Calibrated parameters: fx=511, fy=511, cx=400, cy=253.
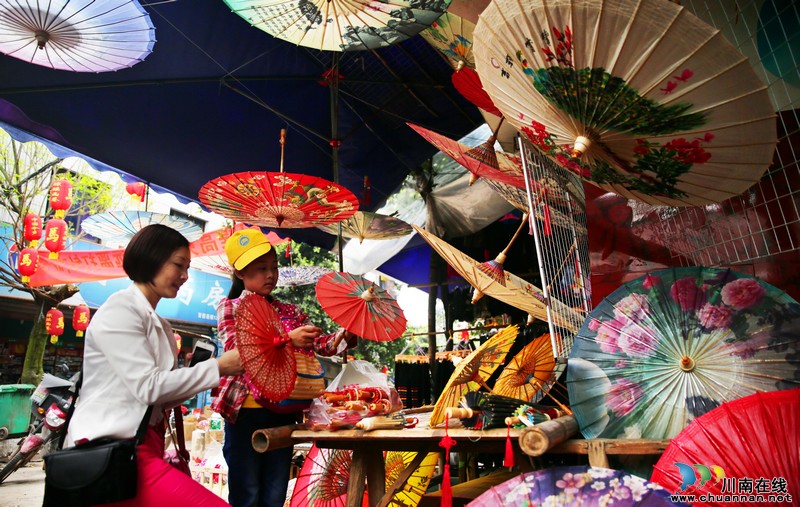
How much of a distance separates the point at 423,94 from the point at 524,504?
5.30 meters

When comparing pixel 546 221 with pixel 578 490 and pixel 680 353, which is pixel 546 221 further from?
pixel 578 490

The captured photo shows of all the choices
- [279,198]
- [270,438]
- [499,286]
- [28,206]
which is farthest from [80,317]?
[270,438]

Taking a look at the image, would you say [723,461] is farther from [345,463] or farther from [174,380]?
[345,463]

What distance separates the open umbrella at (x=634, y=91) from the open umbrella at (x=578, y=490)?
54.0 inches

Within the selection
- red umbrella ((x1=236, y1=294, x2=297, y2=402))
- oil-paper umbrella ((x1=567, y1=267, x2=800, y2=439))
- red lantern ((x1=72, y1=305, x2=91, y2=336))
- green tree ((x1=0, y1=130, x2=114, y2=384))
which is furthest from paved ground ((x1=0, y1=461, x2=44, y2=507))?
oil-paper umbrella ((x1=567, y1=267, x2=800, y2=439))

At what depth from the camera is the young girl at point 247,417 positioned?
256cm

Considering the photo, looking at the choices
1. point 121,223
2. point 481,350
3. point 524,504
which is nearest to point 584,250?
point 481,350

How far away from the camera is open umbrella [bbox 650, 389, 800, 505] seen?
162cm

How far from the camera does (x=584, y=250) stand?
13.3 feet

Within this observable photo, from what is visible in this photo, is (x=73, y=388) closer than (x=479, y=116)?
Yes

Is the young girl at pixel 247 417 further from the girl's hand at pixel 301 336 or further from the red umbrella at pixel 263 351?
the red umbrella at pixel 263 351

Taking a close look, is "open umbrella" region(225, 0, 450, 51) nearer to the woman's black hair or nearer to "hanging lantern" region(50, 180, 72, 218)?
the woman's black hair

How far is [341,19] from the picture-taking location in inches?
150

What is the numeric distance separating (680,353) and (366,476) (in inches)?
70.3
